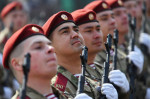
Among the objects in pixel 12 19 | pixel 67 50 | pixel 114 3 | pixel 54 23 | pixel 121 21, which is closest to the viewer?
pixel 67 50

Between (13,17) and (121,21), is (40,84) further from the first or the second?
(13,17)

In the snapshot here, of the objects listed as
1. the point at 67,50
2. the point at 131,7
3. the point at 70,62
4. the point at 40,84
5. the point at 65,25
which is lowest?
the point at 131,7

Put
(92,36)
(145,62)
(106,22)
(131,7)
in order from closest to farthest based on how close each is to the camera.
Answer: (92,36) < (106,22) < (145,62) < (131,7)

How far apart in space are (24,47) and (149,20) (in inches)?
316

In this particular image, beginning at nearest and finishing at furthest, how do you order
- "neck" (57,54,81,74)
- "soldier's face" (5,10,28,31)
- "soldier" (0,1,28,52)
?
"neck" (57,54,81,74) → "soldier" (0,1,28,52) → "soldier's face" (5,10,28,31)

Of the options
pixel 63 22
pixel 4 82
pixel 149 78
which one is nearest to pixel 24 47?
pixel 63 22

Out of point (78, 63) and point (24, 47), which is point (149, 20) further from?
point (24, 47)

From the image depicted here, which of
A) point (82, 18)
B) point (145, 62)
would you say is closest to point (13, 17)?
point (145, 62)

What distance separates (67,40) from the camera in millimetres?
6230

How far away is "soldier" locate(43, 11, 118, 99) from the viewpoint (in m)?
6.15

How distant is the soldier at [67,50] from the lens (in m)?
6.15

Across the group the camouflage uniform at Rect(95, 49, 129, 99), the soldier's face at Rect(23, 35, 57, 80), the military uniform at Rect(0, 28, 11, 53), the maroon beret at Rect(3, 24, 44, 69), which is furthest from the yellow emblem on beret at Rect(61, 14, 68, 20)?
the military uniform at Rect(0, 28, 11, 53)

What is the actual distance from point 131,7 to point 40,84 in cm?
639

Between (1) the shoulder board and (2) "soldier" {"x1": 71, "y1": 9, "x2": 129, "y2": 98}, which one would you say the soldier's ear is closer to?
(1) the shoulder board
